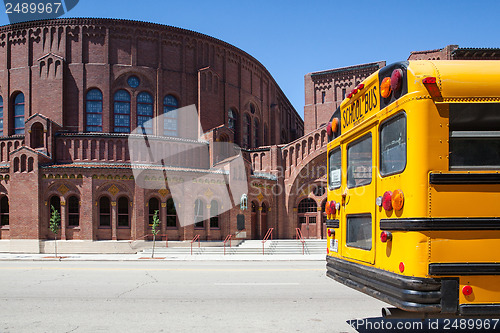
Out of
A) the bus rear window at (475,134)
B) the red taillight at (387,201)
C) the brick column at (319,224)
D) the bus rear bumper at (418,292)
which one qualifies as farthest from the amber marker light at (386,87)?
the brick column at (319,224)

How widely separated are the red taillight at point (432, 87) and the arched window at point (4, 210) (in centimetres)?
2823

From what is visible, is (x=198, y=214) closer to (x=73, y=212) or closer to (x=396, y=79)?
(x=73, y=212)

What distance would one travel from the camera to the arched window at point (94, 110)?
31.0 meters

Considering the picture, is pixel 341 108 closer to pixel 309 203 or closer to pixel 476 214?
pixel 476 214

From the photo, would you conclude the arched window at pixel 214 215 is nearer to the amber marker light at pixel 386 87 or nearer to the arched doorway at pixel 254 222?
the arched doorway at pixel 254 222

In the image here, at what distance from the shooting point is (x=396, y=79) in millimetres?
5102

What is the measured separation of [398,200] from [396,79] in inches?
55.2

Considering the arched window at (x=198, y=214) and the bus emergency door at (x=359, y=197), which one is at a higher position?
the bus emergency door at (x=359, y=197)

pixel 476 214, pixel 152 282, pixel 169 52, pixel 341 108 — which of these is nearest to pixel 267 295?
pixel 152 282

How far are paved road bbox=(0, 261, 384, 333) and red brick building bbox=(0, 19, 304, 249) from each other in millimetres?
13675

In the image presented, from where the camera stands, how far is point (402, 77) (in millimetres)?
5066

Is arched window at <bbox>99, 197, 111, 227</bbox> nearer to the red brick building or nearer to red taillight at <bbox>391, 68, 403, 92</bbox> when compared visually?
the red brick building

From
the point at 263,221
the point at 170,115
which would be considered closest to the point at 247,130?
the point at 170,115

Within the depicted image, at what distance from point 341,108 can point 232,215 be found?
21.9 meters
